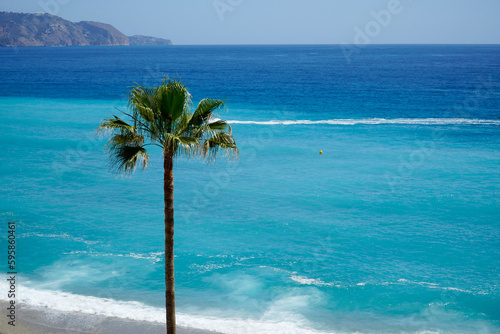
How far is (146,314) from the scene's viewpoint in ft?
61.0

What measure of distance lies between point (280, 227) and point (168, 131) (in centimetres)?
1689

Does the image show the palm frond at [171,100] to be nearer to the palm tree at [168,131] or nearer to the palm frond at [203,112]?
the palm tree at [168,131]

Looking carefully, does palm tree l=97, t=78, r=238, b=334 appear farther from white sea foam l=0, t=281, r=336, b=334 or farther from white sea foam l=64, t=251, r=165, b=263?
white sea foam l=64, t=251, r=165, b=263

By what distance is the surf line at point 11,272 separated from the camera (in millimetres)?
18050

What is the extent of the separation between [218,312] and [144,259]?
6.14m

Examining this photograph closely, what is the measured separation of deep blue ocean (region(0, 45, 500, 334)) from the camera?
19.6 m

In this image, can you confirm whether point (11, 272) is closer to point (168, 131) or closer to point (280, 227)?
point (280, 227)

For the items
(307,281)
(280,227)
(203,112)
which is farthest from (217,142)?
(280,227)

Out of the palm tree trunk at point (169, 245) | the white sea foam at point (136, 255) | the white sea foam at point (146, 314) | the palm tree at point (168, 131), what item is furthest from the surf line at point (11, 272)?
the palm tree at point (168, 131)

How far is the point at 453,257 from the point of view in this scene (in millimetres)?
24312

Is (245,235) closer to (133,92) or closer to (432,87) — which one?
(133,92)

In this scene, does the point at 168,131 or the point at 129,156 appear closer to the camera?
the point at 129,156

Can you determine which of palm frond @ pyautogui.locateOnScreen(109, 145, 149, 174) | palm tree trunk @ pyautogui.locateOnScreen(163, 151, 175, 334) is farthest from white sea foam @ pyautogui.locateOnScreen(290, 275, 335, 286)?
palm frond @ pyautogui.locateOnScreen(109, 145, 149, 174)

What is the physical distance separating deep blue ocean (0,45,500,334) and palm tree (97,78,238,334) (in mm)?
8103
